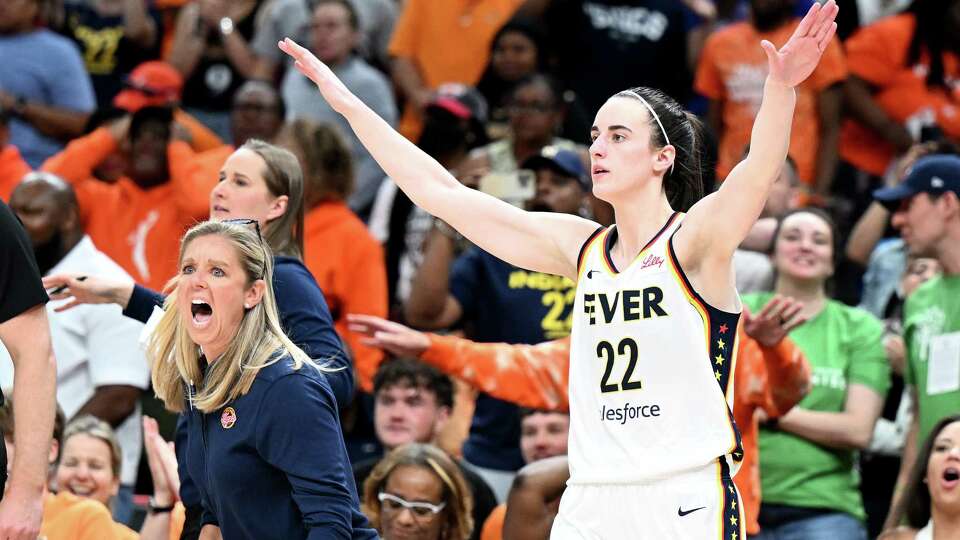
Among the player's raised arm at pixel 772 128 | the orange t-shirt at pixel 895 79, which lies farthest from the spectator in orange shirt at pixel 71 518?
the orange t-shirt at pixel 895 79

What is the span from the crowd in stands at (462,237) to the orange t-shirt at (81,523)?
0.04ft

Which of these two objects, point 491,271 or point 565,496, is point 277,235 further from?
point 491,271

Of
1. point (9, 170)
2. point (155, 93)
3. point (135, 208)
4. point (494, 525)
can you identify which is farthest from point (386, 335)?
point (155, 93)

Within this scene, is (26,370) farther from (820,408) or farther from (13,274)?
(820,408)

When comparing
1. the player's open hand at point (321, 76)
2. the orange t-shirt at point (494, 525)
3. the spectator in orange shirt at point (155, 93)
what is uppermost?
the spectator in orange shirt at point (155, 93)

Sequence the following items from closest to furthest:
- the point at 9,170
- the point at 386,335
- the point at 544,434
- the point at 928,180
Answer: the point at 386,335 → the point at 544,434 → the point at 928,180 → the point at 9,170

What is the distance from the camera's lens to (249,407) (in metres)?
4.43

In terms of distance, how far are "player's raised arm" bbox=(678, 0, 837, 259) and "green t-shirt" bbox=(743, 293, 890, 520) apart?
115 inches

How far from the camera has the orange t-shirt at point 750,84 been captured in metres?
9.69

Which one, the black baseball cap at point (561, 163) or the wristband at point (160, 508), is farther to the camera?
the black baseball cap at point (561, 163)

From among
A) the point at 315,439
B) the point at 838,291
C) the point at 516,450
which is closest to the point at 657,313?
the point at 315,439

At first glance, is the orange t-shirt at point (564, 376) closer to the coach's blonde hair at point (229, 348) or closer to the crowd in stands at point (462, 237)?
the crowd in stands at point (462, 237)

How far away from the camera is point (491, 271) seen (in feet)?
25.3

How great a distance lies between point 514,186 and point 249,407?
3.56 metres
